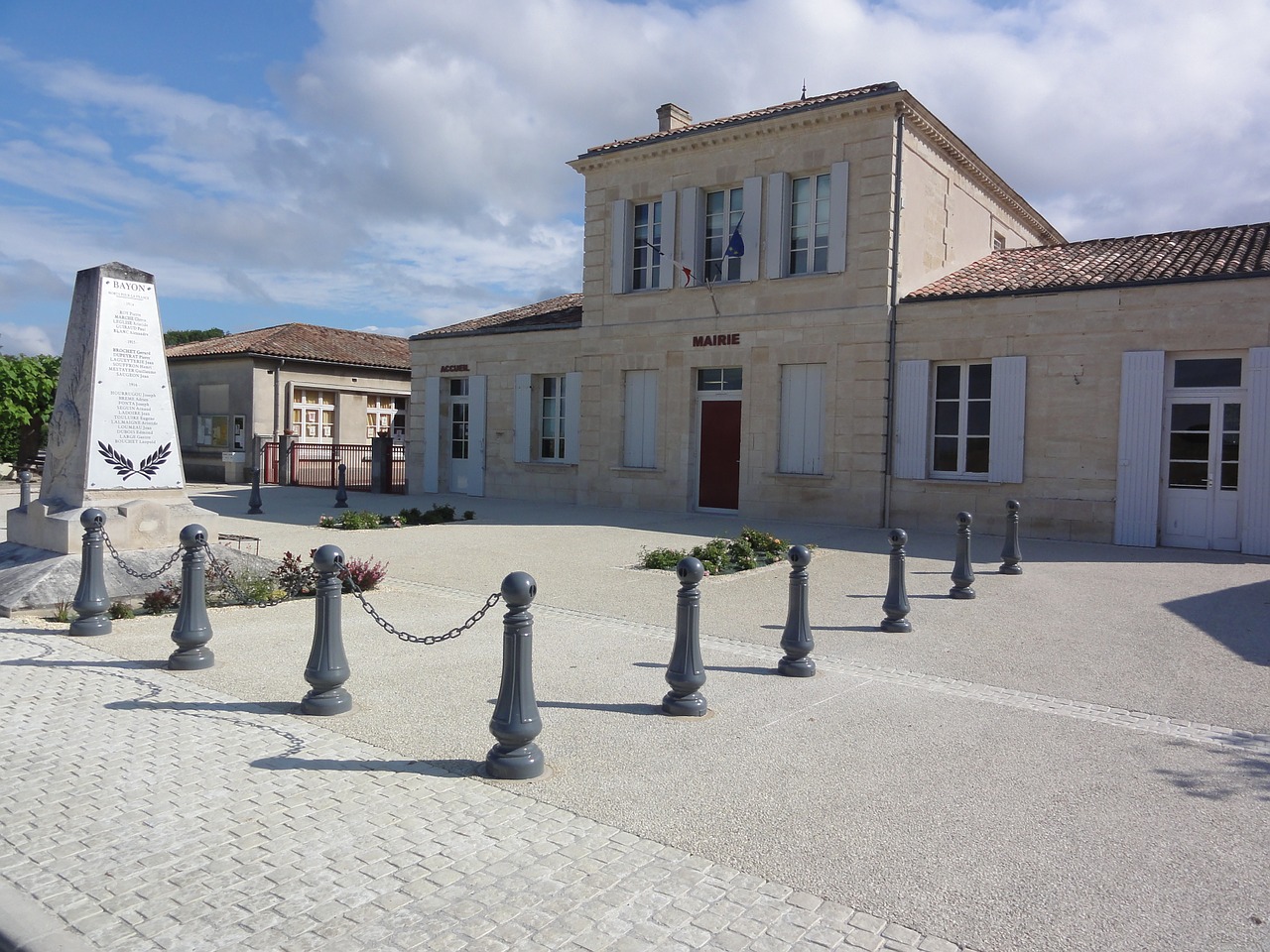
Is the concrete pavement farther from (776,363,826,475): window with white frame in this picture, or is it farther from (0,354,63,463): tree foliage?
(0,354,63,463): tree foliage

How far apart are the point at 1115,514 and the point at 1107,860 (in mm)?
12070

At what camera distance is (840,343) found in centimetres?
1720

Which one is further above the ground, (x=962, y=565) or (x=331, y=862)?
(x=962, y=565)

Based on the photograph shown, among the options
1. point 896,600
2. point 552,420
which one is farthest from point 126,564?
point 552,420

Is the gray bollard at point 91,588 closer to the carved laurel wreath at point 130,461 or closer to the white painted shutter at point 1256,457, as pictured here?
the carved laurel wreath at point 130,461

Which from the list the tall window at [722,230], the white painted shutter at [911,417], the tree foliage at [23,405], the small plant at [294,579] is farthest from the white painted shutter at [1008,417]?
the tree foliage at [23,405]

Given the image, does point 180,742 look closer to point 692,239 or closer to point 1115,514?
point 1115,514

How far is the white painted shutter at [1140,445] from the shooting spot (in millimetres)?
14336

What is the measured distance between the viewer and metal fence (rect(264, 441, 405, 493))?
90.9 feet

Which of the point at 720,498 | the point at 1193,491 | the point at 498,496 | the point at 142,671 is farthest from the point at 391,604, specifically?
the point at 498,496

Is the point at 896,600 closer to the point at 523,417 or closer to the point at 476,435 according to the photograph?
the point at 523,417

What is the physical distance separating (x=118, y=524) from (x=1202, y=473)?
14017mm

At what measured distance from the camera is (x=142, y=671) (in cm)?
684

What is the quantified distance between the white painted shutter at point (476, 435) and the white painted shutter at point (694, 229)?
6238 mm
